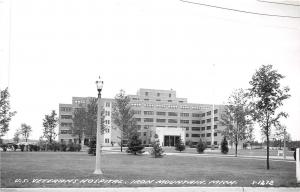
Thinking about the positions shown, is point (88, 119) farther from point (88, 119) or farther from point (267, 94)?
point (267, 94)

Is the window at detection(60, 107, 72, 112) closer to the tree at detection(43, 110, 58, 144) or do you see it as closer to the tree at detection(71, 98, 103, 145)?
the tree at detection(43, 110, 58, 144)

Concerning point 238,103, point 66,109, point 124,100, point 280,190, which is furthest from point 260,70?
point 66,109

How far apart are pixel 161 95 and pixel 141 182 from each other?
12144 centimetres

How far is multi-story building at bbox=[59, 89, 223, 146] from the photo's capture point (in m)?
116

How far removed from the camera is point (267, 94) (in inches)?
749

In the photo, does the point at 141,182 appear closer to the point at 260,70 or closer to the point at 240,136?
the point at 260,70

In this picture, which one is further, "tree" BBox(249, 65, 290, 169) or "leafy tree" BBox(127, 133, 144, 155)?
"leafy tree" BBox(127, 133, 144, 155)

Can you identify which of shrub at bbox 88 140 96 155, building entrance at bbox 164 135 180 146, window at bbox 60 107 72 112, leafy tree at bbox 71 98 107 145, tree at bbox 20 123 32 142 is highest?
window at bbox 60 107 72 112

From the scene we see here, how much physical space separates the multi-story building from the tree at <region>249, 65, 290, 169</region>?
87572mm

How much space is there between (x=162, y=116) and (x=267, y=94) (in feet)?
345

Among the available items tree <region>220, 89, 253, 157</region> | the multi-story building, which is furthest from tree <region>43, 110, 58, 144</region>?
the multi-story building

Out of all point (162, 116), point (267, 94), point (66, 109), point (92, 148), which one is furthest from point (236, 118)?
point (66, 109)

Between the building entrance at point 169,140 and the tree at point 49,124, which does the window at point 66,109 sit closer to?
the building entrance at point 169,140

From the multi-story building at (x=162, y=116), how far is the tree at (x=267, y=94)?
8757 centimetres
